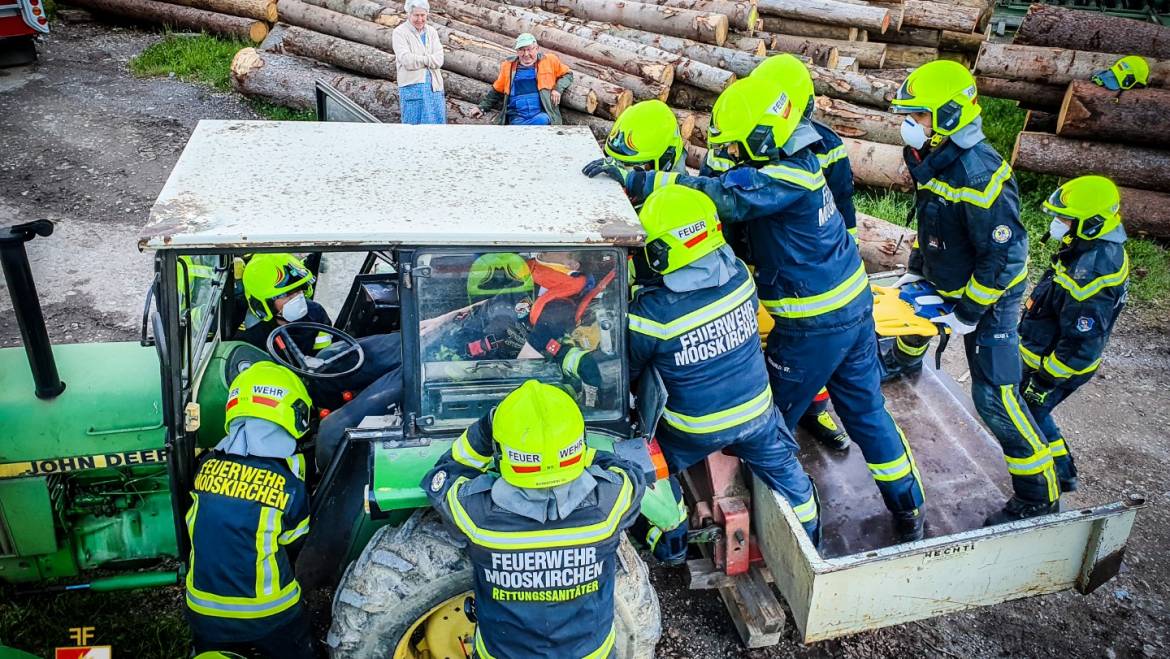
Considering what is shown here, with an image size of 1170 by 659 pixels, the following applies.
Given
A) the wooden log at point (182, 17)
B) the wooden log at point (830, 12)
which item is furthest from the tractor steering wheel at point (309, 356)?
the wooden log at point (182, 17)

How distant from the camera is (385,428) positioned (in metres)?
3.35

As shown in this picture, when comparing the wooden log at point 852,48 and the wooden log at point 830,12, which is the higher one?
the wooden log at point 830,12

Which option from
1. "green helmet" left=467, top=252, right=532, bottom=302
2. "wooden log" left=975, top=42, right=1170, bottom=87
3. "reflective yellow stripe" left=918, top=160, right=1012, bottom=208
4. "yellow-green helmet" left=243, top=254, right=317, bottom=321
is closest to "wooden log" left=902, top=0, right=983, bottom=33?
"wooden log" left=975, top=42, right=1170, bottom=87

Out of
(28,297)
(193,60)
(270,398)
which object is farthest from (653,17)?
(28,297)

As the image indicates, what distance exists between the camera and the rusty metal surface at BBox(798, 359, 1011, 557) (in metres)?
4.49

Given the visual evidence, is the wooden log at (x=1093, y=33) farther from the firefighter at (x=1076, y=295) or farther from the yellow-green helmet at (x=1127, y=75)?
the firefighter at (x=1076, y=295)

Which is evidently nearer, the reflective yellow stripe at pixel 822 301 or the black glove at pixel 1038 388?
the reflective yellow stripe at pixel 822 301

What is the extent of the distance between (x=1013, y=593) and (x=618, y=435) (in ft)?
6.02

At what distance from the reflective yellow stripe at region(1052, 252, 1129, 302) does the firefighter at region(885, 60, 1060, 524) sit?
44 centimetres

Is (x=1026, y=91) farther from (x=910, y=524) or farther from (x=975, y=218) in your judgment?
(x=910, y=524)

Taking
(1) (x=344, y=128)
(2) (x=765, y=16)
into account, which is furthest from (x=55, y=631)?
(2) (x=765, y=16)

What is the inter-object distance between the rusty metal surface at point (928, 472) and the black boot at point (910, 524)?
68mm

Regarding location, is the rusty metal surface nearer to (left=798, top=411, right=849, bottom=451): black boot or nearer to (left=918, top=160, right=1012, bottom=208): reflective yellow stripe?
(left=798, top=411, right=849, bottom=451): black boot

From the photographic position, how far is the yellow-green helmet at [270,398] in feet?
11.0
